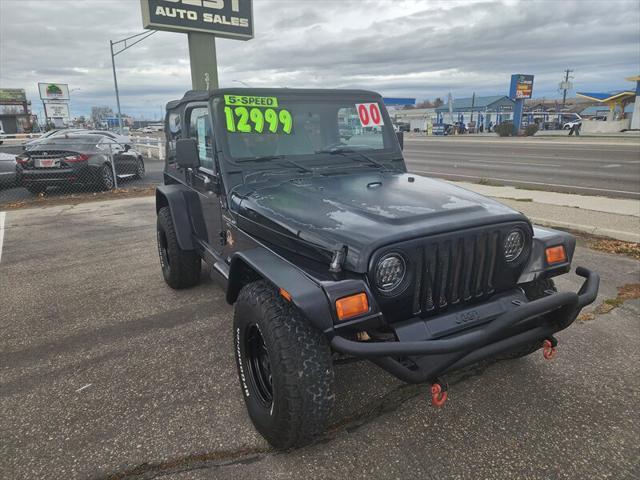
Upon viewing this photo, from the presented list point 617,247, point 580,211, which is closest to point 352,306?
point 617,247

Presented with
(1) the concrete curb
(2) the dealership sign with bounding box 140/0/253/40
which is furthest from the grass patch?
Answer: (2) the dealership sign with bounding box 140/0/253/40

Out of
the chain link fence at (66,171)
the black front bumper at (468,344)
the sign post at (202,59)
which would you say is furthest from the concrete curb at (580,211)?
the sign post at (202,59)

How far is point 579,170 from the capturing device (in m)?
14.1

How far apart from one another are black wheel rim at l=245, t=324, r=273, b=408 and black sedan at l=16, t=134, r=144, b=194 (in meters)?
9.94

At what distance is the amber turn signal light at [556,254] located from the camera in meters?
2.69

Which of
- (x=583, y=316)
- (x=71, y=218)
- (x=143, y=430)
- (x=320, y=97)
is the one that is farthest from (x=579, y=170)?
(x=143, y=430)

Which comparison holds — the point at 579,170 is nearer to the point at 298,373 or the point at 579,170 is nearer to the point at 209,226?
the point at 209,226

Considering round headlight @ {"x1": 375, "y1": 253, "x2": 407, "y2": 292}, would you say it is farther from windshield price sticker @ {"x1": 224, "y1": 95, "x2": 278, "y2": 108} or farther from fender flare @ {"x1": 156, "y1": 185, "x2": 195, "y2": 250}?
fender flare @ {"x1": 156, "y1": 185, "x2": 195, "y2": 250}

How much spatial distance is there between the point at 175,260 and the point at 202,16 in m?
18.5

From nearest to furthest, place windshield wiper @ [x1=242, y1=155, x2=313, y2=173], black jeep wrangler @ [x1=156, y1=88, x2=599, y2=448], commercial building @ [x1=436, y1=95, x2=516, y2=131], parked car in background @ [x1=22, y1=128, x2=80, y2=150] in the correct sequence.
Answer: black jeep wrangler @ [x1=156, y1=88, x2=599, y2=448]
windshield wiper @ [x1=242, y1=155, x2=313, y2=173]
parked car in background @ [x1=22, y1=128, x2=80, y2=150]
commercial building @ [x1=436, y1=95, x2=516, y2=131]

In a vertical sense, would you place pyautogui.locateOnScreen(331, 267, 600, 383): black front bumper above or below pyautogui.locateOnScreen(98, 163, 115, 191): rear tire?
above

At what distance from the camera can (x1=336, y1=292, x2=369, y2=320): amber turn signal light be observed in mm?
2059

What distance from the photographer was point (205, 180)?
358 centimetres

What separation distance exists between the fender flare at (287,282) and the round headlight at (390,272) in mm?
306
